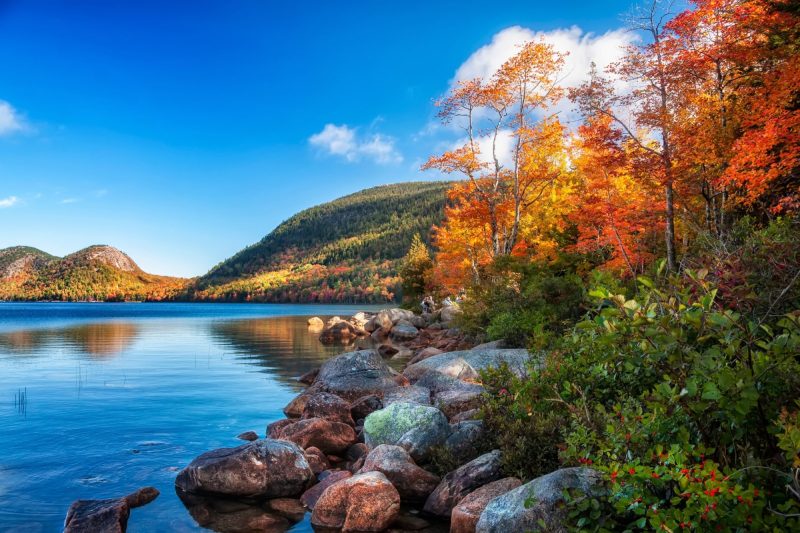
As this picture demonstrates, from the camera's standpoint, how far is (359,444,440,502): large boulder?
25.5ft

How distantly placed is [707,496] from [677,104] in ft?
55.4

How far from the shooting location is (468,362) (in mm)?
15023

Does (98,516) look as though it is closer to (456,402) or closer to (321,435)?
(321,435)

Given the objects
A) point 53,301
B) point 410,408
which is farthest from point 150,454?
point 53,301

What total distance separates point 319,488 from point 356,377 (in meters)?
7.00

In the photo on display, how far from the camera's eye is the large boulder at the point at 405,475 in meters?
7.77

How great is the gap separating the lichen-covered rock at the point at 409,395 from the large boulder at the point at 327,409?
39.1 inches

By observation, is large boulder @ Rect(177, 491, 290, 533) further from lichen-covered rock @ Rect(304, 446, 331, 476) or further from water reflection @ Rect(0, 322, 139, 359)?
water reflection @ Rect(0, 322, 139, 359)

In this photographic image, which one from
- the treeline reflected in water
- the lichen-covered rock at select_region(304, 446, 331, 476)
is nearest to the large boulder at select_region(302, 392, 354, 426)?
the lichen-covered rock at select_region(304, 446, 331, 476)

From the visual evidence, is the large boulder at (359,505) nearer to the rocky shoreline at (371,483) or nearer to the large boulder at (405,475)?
the rocky shoreline at (371,483)

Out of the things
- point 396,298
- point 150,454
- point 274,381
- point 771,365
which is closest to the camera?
point 771,365

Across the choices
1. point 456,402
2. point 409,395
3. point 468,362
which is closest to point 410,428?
point 456,402

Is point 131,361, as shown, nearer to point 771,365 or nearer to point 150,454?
point 150,454

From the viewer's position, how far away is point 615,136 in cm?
1727
